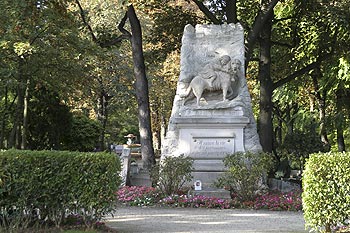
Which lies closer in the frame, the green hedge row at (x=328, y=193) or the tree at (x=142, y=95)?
the green hedge row at (x=328, y=193)

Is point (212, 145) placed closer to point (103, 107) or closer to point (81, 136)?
point (81, 136)

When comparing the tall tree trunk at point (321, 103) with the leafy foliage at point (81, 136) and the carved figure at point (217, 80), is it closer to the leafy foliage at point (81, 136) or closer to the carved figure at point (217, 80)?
the carved figure at point (217, 80)

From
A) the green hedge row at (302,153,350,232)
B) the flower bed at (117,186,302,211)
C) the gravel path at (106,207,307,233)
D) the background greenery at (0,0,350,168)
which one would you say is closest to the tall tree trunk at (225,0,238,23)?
the background greenery at (0,0,350,168)

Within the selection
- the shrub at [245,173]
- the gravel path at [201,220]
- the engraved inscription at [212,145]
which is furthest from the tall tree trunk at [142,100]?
the gravel path at [201,220]

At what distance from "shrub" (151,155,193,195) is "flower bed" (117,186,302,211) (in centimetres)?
30

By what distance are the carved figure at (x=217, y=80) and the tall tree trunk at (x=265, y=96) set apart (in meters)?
4.58

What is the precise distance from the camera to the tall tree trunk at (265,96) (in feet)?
59.9

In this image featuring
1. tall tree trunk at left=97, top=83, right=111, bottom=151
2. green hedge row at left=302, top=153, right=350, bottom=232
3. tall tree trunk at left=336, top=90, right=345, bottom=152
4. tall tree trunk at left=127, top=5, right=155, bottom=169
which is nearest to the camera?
green hedge row at left=302, top=153, right=350, bottom=232

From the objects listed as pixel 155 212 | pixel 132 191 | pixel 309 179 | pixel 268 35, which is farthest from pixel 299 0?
pixel 309 179

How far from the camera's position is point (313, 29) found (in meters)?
20.2

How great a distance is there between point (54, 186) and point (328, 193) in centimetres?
415

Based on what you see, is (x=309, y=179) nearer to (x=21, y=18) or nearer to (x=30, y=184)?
(x=30, y=184)

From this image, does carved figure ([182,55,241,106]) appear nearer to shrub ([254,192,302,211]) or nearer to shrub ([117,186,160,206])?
shrub ([117,186,160,206])

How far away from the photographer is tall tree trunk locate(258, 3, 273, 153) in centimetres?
1827
